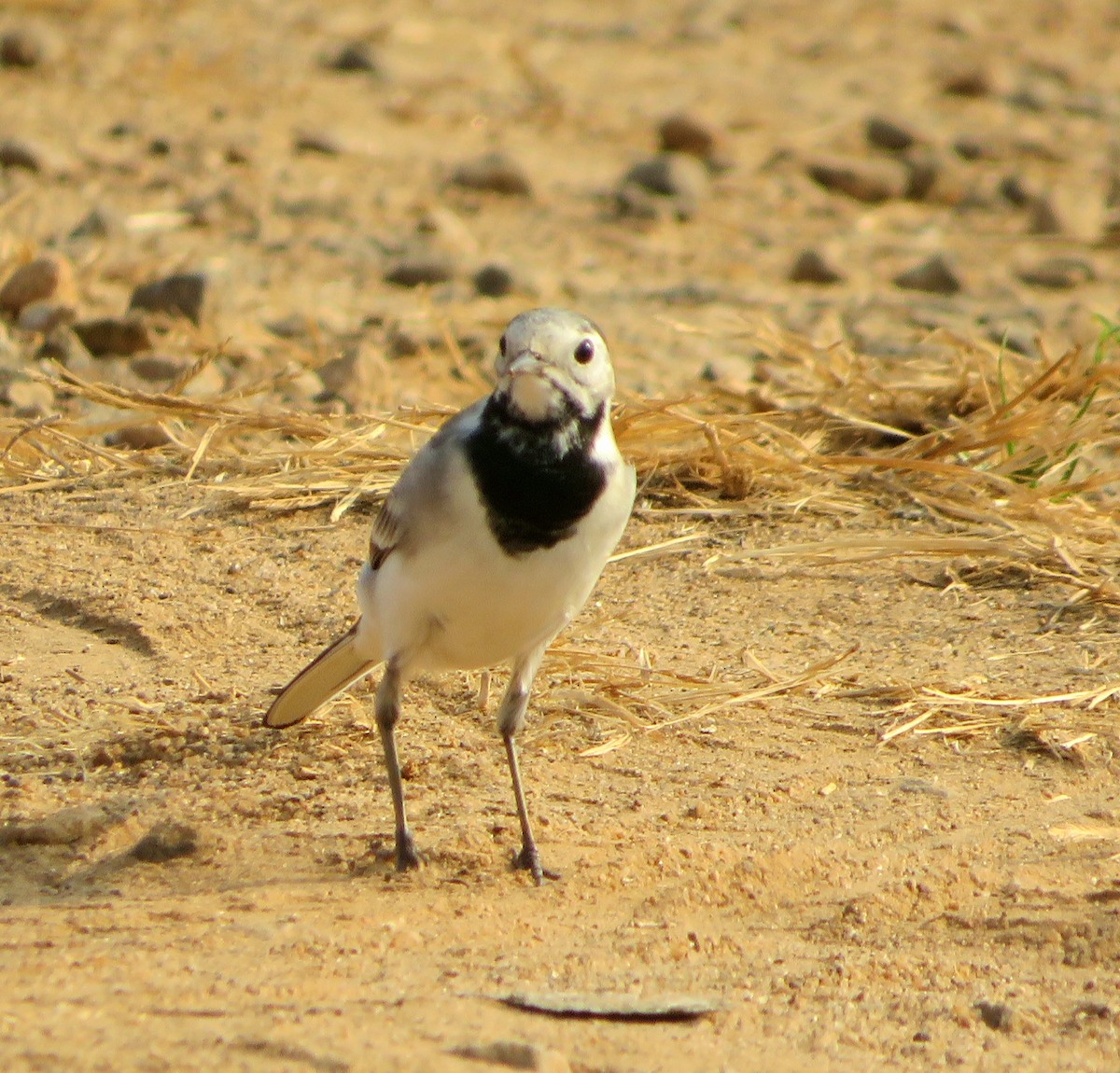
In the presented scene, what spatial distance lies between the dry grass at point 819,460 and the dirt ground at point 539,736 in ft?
0.26

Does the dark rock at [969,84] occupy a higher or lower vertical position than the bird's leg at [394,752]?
lower

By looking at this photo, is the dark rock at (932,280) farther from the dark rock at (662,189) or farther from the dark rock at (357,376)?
the dark rock at (357,376)

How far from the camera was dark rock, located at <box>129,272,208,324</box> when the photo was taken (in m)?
8.92

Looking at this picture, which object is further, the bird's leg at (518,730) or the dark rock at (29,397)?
the dark rock at (29,397)

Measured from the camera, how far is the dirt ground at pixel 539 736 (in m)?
3.91

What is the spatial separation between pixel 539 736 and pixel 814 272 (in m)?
5.80

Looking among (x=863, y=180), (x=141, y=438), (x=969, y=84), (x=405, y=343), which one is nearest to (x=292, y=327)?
(x=405, y=343)

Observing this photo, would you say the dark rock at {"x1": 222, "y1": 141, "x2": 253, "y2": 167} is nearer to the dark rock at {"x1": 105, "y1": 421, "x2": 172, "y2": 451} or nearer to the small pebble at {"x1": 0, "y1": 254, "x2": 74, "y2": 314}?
the small pebble at {"x1": 0, "y1": 254, "x2": 74, "y2": 314}

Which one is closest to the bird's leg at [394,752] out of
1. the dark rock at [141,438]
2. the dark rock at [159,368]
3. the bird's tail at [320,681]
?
the bird's tail at [320,681]

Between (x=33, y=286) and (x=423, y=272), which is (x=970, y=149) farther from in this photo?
(x=33, y=286)

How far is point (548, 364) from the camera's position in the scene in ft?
14.3

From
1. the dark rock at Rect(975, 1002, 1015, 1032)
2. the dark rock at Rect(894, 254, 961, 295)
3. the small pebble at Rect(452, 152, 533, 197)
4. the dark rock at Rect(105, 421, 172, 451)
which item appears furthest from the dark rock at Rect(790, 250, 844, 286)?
the dark rock at Rect(975, 1002, 1015, 1032)

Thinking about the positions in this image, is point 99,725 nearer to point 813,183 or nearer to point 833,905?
point 833,905

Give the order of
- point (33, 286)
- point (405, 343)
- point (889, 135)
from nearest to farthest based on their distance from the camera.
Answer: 1. point (405, 343)
2. point (33, 286)
3. point (889, 135)
